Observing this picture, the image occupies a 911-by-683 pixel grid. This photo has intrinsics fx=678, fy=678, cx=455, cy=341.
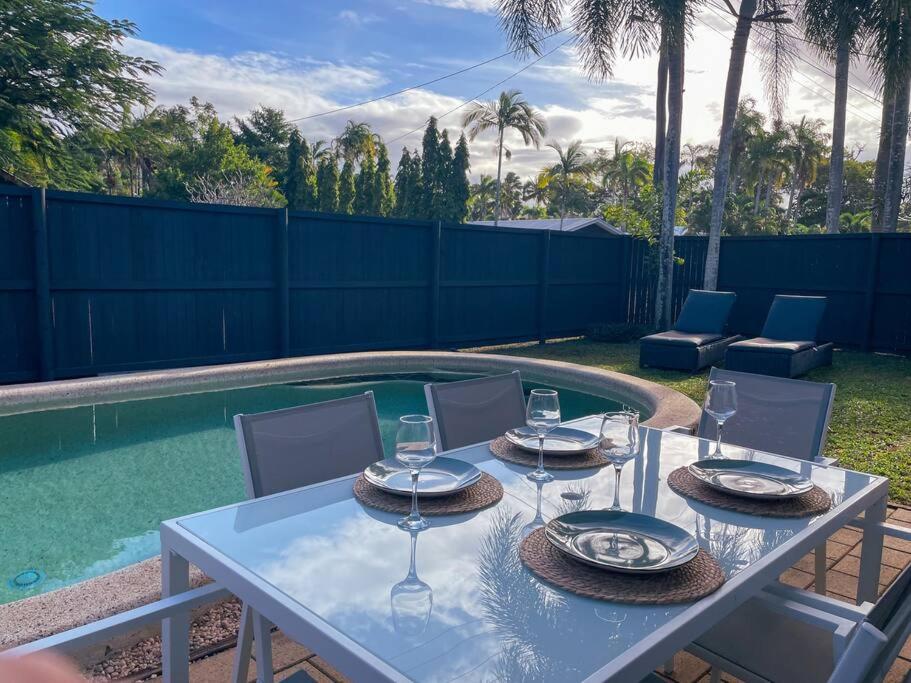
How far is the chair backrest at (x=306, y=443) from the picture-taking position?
74.2 inches

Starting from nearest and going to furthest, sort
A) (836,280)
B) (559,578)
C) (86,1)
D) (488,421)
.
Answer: (559,578)
(488,421)
(836,280)
(86,1)

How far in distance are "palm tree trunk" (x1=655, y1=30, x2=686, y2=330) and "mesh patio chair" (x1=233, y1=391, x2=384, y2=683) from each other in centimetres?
956

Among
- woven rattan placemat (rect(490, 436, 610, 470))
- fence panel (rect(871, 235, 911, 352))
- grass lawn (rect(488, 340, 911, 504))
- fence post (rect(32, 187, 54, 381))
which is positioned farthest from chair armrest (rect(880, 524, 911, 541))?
fence panel (rect(871, 235, 911, 352))

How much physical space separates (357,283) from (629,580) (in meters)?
7.45

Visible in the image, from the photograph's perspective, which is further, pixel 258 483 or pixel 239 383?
pixel 239 383

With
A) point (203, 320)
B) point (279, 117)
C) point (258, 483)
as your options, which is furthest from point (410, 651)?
point (279, 117)

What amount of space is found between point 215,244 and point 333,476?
230 inches

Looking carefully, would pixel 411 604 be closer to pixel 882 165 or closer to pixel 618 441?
pixel 618 441

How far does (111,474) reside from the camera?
423cm

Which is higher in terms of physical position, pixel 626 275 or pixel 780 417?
pixel 626 275

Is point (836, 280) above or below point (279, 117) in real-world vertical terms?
below

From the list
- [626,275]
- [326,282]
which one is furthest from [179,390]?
[626,275]

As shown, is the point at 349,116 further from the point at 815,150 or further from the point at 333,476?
the point at 333,476

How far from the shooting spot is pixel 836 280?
9.98 meters
